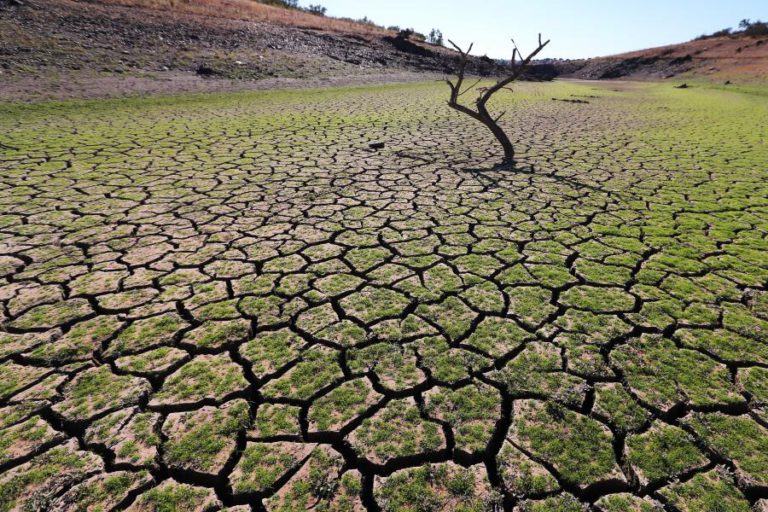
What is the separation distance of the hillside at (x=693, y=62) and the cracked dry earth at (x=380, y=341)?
25.7 m

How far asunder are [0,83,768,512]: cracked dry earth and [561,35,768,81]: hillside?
25694 millimetres

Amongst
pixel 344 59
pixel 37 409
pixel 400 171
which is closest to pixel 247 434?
pixel 37 409

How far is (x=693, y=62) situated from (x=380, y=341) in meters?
36.7

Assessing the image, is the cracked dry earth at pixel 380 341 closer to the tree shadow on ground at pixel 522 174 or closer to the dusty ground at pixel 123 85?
the tree shadow on ground at pixel 522 174

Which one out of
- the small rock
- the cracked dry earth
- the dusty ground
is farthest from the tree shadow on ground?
the small rock

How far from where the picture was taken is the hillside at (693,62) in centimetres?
2408

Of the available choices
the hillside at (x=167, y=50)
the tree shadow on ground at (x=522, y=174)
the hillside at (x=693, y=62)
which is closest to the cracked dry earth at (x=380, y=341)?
the tree shadow on ground at (x=522, y=174)

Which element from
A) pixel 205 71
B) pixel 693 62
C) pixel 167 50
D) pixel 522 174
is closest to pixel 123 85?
pixel 205 71

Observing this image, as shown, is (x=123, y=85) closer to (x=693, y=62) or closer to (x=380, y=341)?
(x=380, y=341)

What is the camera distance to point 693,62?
28656mm

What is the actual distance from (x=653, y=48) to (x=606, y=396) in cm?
4607

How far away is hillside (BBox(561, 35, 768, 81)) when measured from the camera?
24.1 metres

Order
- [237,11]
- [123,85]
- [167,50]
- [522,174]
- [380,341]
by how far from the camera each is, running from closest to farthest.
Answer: [380,341], [522,174], [123,85], [167,50], [237,11]

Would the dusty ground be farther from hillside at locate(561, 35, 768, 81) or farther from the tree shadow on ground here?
hillside at locate(561, 35, 768, 81)
